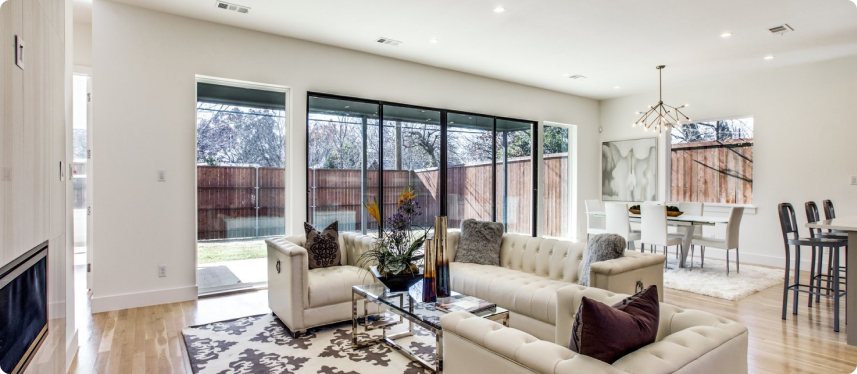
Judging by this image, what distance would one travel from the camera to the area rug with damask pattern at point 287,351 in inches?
104

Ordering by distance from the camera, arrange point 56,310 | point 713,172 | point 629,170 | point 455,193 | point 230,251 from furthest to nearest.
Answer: point 629,170
point 713,172
point 455,193
point 230,251
point 56,310

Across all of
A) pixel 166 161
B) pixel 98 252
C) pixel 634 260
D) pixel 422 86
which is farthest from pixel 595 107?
pixel 98 252

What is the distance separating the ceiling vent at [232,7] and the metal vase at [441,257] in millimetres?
2949

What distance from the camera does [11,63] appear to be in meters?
1.47

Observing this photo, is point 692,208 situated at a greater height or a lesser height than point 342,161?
lesser

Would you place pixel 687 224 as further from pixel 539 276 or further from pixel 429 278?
pixel 429 278

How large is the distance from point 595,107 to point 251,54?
6.44 metres

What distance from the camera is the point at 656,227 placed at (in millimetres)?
5539

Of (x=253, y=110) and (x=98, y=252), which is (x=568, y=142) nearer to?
(x=253, y=110)

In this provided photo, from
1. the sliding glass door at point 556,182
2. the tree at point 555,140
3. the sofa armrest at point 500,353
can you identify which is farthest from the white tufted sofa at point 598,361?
the tree at point 555,140

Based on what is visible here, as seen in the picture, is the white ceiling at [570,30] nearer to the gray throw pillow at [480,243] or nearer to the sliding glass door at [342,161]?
the sliding glass door at [342,161]

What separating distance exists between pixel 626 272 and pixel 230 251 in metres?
4.01

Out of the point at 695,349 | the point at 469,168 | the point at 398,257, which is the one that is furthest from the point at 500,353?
the point at 469,168

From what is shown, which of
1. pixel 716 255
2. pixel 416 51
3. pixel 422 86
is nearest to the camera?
pixel 416 51
